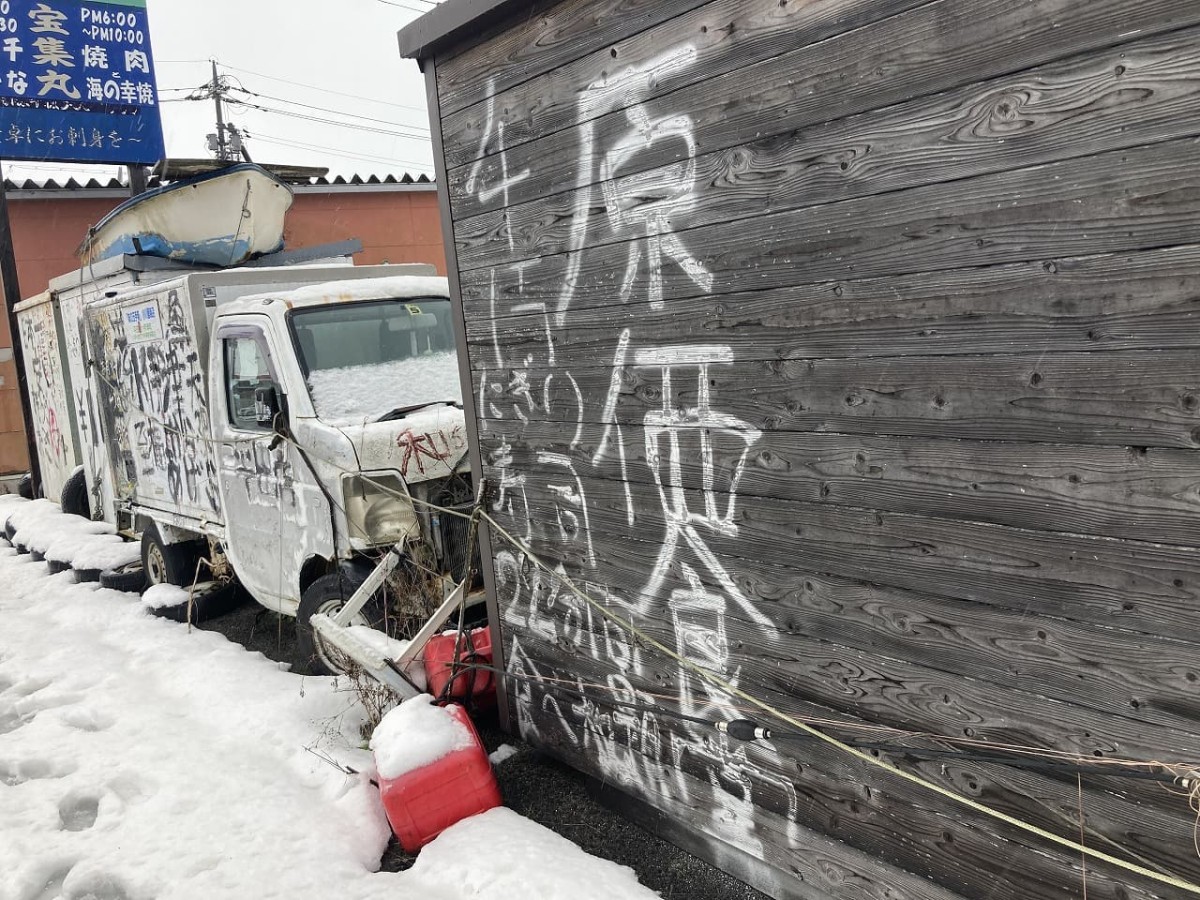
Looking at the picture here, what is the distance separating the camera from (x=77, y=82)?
10914 millimetres

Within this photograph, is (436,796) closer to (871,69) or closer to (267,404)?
(267,404)

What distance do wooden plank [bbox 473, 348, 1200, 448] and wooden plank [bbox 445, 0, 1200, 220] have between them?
2.29ft

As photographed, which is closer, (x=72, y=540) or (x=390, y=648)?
(x=390, y=648)

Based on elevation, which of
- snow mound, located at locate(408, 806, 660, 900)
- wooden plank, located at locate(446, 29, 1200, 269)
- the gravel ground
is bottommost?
the gravel ground

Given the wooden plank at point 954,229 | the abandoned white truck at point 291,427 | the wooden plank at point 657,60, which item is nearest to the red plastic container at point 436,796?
the abandoned white truck at point 291,427

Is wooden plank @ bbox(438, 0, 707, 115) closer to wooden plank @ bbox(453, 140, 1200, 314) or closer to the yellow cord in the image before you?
wooden plank @ bbox(453, 140, 1200, 314)

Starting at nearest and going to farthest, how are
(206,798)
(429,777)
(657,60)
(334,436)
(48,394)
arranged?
1. (657,60)
2. (429,777)
3. (206,798)
4. (334,436)
5. (48,394)

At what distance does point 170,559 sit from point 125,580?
25.5 inches

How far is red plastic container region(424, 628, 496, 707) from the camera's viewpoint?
15.0 ft

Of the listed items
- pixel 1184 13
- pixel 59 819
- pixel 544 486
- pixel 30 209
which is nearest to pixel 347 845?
pixel 59 819

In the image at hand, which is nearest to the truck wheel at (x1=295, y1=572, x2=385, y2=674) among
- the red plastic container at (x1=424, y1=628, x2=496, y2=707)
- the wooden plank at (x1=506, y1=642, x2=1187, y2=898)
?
the red plastic container at (x1=424, y1=628, x2=496, y2=707)

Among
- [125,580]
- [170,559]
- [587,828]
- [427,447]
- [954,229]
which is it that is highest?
[954,229]

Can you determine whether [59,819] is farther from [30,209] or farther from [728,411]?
[30,209]

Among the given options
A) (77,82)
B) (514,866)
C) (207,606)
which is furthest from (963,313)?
(77,82)
